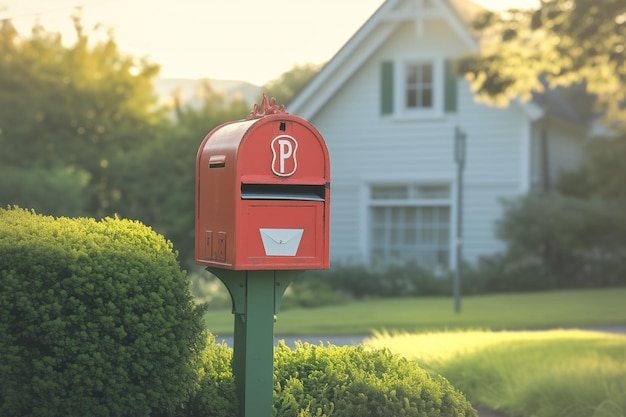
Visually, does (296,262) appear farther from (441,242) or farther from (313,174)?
(441,242)

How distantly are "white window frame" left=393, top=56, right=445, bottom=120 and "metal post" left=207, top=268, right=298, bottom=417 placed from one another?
20008 mm

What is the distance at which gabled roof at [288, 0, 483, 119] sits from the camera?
80.2 ft

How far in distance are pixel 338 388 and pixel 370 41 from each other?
20339 millimetres

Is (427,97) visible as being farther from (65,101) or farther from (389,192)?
(65,101)

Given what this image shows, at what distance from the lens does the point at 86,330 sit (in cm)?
483

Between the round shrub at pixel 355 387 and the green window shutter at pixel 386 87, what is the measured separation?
19.4 meters

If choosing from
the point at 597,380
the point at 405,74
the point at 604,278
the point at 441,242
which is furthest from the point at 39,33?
the point at 597,380

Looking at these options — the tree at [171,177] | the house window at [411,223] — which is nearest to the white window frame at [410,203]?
the house window at [411,223]

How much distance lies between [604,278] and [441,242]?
3.84 meters

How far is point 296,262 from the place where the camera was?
5.23 metres

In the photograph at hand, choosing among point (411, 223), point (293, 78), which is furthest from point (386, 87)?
point (293, 78)

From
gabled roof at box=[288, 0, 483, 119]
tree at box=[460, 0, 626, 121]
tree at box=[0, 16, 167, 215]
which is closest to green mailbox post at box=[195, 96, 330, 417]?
tree at box=[460, 0, 626, 121]

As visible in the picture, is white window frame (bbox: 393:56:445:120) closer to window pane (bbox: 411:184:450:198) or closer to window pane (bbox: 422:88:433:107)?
window pane (bbox: 422:88:433:107)

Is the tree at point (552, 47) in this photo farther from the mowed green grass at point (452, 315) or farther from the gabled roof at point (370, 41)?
the gabled roof at point (370, 41)
